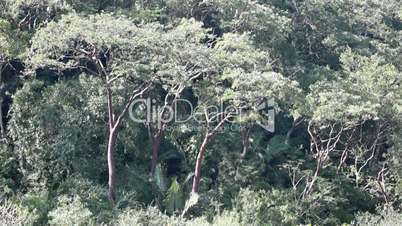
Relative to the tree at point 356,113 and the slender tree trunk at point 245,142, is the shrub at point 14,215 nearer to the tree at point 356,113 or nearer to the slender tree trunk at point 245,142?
the slender tree trunk at point 245,142

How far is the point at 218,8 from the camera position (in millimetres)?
20016

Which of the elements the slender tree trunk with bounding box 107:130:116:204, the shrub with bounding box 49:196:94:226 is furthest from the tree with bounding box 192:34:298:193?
the shrub with bounding box 49:196:94:226

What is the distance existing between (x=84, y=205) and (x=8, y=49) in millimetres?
4950

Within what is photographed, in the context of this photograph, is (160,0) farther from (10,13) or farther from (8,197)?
(8,197)

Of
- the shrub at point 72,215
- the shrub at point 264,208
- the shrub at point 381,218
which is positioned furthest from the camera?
the shrub at point 264,208

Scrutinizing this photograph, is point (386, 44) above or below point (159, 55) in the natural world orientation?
below

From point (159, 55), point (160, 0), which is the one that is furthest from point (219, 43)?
point (160, 0)

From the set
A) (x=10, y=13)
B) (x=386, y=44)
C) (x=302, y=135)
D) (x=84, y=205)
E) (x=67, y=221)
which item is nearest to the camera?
(x=67, y=221)

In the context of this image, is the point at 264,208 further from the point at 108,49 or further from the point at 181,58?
the point at 108,49

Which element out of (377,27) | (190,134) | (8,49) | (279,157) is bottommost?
(279,157)

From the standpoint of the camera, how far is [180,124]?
58.6 ft

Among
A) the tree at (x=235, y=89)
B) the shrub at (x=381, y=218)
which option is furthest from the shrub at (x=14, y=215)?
the shrub at (x=381, y=218)

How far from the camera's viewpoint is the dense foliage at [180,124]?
51.0 ft

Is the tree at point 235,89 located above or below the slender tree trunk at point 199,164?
above
